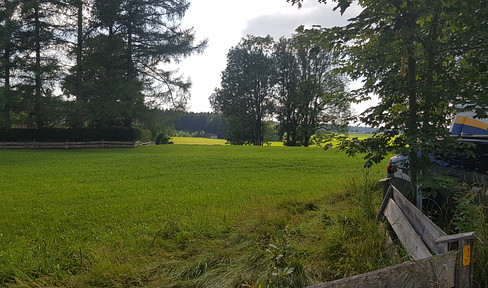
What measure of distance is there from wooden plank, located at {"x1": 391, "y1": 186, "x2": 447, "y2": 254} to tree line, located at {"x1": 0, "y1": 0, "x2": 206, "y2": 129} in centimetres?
2475

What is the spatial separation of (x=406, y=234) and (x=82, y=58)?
29.2 m

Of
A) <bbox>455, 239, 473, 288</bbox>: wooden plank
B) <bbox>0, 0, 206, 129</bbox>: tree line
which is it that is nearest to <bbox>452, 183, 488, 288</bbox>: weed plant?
<bbox>455, 239, 473, 288</bbox>: wooden plank

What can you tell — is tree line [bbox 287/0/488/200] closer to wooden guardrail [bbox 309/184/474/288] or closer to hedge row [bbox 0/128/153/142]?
wooden guardrail [bbox 309/184/474/288]

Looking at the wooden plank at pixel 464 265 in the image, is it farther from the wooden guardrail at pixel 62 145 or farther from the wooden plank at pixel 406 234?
the wooden guardrail at pixel 62 145

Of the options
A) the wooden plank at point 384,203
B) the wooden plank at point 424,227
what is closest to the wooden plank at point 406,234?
the wooden plank at point 424,227

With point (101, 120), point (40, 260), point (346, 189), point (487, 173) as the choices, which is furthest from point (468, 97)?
point (101, 120)

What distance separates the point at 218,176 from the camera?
10.8 metres

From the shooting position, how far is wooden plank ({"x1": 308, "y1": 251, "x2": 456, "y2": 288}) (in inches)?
78.0

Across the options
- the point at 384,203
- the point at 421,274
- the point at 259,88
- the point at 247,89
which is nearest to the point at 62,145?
the point at 247,89

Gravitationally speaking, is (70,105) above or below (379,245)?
above

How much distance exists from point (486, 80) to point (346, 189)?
358cm

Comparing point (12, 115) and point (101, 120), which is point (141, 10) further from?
point (12, 115)

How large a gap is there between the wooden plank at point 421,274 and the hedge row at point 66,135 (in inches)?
1133

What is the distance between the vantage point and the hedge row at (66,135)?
2588 centimetres
